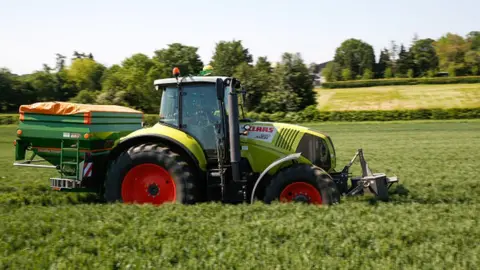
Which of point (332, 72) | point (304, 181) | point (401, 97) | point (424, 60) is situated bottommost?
point (304, 181)

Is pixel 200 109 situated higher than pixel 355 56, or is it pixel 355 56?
pixel 355 56

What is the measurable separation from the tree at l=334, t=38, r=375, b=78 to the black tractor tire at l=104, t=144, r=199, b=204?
332ft

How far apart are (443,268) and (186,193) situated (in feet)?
13.5

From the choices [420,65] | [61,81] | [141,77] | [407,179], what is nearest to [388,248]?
[407,179]

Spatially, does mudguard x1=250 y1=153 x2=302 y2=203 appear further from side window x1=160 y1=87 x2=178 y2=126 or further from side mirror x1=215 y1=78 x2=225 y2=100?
side window x1=160 y1=87 x2=178 y2=126

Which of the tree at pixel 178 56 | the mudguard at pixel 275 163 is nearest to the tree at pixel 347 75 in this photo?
the tree at pixel 178 56

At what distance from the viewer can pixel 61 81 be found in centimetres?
6919

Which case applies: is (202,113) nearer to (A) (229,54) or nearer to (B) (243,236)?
(B) (243,236)

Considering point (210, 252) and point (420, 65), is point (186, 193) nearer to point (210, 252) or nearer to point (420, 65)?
point (210, 252)

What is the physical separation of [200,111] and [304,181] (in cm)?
205

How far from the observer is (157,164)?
26.2ft

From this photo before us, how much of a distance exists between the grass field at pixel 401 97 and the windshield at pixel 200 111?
1956 inches

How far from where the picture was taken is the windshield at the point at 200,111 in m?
8.06

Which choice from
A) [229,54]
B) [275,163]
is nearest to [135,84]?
[229,54]
